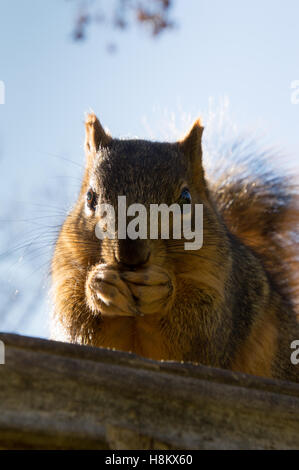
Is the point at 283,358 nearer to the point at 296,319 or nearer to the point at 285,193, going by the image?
the point at 296,319

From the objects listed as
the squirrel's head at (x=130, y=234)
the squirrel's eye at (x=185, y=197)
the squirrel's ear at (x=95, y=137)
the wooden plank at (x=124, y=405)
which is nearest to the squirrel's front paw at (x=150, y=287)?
the squirrel's head at (x=130, y=234)

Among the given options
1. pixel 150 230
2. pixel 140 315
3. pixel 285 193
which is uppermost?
pixel 285 193

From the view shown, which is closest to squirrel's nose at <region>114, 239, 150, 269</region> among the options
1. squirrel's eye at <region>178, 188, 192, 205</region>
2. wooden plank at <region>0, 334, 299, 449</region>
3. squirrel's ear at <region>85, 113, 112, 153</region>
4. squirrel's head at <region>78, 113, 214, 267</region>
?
squirrel's head at <region>78, 113, 214, 267</region>

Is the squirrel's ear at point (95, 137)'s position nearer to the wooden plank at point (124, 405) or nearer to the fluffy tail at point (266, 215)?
the fluffy tail at point (266, 215)

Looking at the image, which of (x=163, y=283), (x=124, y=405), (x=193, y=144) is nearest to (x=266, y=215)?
(x=193, y=144)

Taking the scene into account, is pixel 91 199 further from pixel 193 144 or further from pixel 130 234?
pixel 193 144
